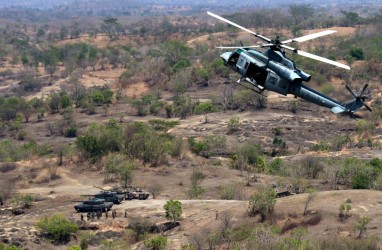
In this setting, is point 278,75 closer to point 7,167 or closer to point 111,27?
point 7,167

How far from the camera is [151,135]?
174 feet

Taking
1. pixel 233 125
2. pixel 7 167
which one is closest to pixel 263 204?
pixel 7 167

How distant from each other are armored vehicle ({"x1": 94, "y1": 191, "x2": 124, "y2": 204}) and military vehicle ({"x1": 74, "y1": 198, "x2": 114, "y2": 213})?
0.97 meters

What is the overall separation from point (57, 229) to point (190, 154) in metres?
23.0

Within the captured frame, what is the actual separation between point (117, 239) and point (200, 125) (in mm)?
36583

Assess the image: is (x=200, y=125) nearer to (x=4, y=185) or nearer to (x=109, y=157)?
(x=109, y=157)

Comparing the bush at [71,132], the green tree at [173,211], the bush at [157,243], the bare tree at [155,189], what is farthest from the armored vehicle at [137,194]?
the bush at [71,132]

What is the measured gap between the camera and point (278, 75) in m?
27.5

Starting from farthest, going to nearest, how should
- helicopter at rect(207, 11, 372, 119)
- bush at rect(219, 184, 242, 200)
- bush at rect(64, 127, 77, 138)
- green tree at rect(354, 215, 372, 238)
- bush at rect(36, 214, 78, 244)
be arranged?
1. bush at rect(64, 127, 77, 138)
2. bush at rect(219, 184, 242, 200)
3. bush at rect(36, 214, 78, 244)
4. green tree at rect(354, 215, 372, 238)
5. helicopter at rect(207, 11, 372, 119)

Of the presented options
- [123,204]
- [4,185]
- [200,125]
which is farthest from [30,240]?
[200,125]

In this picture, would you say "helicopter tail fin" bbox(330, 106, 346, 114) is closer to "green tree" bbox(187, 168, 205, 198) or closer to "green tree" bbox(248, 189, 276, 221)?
"green tree" bbox(248, 189, 276, 221)

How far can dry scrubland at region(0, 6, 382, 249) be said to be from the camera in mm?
33688

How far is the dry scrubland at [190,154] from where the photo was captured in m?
33.7

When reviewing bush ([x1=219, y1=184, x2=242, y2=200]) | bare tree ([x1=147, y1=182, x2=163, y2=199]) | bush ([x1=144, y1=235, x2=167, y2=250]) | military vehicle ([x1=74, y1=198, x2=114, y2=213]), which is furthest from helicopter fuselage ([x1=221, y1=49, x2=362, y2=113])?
bare tree ([x1=147, y1=182, x2=163, y2=199])
